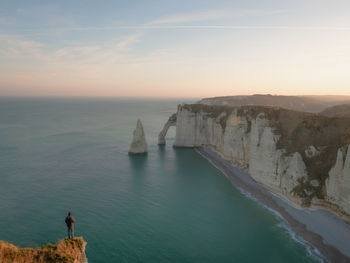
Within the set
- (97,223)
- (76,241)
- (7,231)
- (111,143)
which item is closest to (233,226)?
(97,223)

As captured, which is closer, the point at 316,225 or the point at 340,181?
the point at 340,181

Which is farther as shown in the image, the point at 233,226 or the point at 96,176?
the point at 96,176

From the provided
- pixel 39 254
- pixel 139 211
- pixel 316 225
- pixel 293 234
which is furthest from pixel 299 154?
pixel 39 254

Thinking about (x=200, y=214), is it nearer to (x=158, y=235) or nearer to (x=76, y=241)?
(x=158, y=235)

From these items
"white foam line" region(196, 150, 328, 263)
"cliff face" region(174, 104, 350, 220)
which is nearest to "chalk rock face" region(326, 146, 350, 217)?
"cliff face" region(174, 104, 350, 220)

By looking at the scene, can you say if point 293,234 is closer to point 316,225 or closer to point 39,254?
point 316,225

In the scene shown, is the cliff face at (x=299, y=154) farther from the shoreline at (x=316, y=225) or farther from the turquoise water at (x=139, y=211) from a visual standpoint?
the turquoise water at (x=139, y=211)
